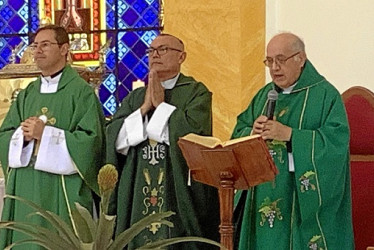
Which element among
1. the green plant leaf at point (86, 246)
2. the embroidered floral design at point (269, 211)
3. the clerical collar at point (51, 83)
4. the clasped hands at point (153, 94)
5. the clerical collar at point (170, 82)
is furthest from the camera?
the clerical collar at point (51, 83)

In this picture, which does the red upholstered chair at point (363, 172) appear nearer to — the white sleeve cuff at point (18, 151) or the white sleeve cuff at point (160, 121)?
the white sleeve cuff at point (160, 121)

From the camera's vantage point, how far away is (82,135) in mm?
5512

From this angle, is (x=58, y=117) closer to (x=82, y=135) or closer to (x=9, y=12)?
(x=82, y=135)

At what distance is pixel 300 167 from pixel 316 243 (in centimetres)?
41

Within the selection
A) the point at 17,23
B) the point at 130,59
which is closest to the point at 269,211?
the point at 130,59

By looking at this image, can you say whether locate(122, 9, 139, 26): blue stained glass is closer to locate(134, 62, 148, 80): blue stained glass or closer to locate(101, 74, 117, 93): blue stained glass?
locate(134, 62, 148, 80): blue stained glass

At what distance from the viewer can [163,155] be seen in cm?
546

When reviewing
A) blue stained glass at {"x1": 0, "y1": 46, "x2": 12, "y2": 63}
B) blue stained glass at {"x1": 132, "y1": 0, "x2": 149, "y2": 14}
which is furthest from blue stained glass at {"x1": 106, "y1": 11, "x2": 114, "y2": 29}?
blue stained glass at {"x1": 0, "y1": 46, "x2": 12, "y2": 63}

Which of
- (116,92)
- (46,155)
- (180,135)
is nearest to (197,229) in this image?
(180,135)

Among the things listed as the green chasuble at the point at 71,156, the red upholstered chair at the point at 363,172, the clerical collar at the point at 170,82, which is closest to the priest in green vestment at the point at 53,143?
the green chasuble at the point at 71,156

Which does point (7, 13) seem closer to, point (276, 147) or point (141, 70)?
point (141, 70)

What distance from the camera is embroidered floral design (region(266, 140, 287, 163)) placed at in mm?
5125

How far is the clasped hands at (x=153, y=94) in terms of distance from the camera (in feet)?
A: 17.6

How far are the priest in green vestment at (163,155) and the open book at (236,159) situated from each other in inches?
25.3
